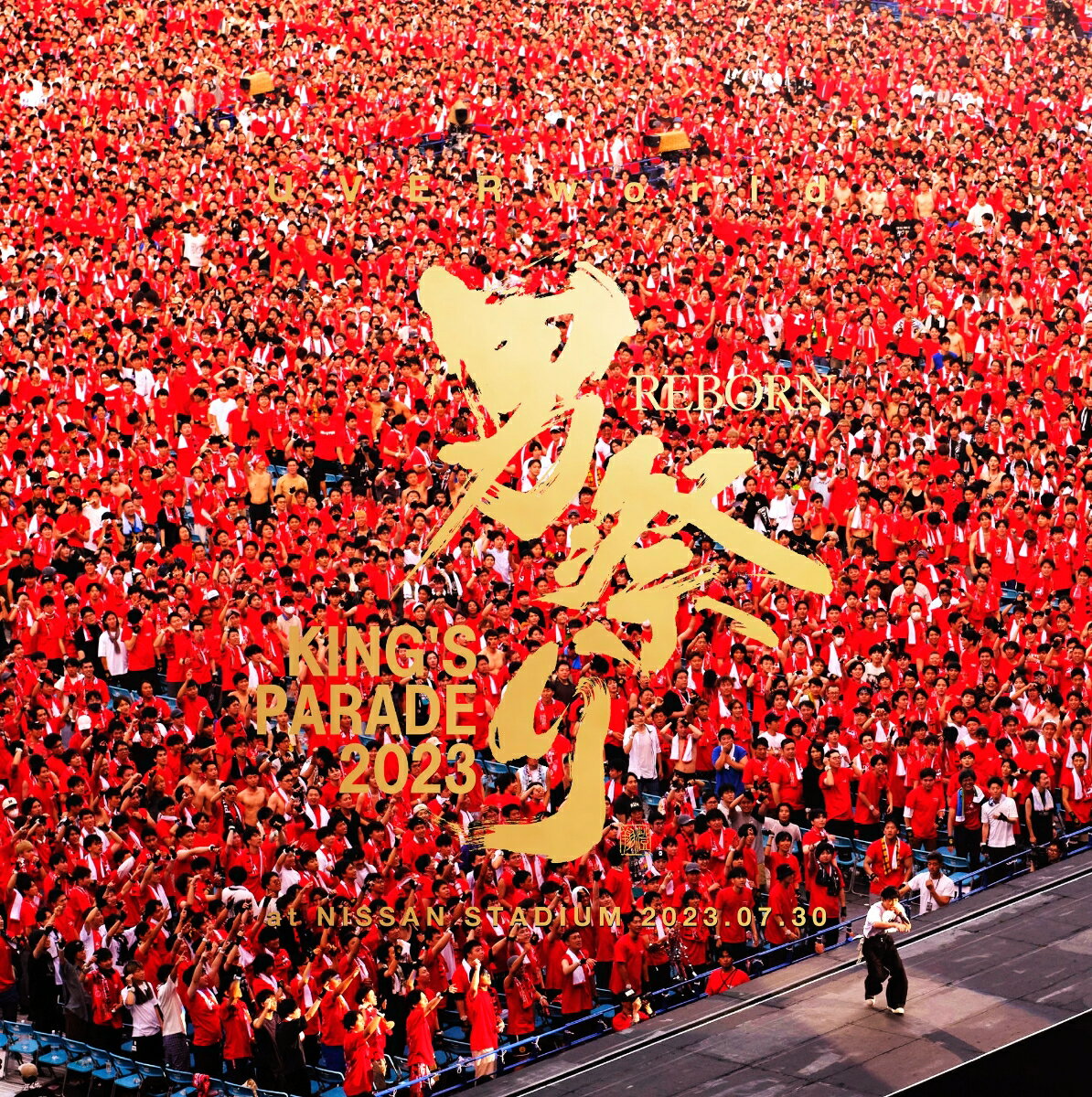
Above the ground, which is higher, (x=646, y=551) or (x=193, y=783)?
(x=646, y=551)

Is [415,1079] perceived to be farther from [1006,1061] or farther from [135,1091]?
[1006,1061]

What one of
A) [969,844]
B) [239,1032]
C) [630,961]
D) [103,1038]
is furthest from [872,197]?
[103,1038]

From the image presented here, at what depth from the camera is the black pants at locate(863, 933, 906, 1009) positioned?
14.9 meters

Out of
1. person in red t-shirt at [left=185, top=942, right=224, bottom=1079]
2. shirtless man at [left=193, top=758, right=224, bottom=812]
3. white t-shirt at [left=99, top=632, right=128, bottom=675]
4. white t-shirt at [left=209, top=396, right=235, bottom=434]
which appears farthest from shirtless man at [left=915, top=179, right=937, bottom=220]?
person in red t-shirt at [left=185, top=942, right=224, bottom=1079]

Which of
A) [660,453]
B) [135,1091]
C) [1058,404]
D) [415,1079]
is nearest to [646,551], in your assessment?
[660,453]

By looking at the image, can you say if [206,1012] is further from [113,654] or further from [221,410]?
[221,410]

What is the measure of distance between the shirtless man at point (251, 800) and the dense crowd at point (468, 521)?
0.03m

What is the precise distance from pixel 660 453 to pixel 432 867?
3.64 meters

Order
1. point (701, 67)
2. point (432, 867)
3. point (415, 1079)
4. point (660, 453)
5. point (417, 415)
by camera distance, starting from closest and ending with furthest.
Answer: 1. point (415, 1079)
2. point (432, 867)
3. point (660, 453)
4. point (417, 415)
5. point (701, 67)

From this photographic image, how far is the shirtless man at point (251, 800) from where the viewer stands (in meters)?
15.8

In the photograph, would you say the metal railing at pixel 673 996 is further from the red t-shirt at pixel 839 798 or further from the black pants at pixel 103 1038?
the black pants at pixel 103 1038

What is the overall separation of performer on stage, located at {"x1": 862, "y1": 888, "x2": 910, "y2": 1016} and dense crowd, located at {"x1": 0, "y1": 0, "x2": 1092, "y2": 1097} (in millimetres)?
1075

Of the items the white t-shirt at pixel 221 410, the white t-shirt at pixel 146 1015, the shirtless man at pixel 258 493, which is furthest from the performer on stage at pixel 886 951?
the white t-shirt at pixel 221 410

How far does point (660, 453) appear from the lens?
1645 cm
